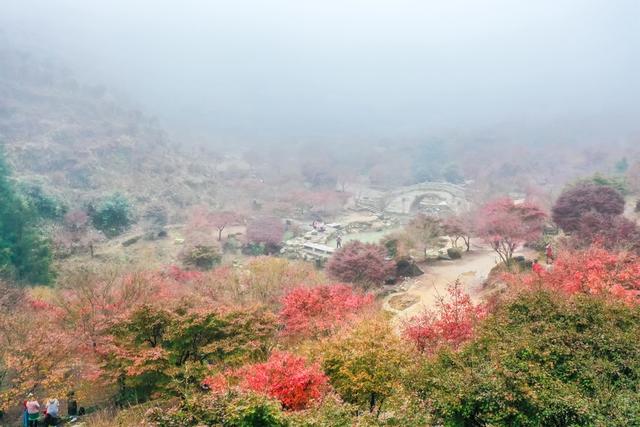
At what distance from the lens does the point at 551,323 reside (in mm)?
12711

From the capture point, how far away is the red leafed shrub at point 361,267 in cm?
2948

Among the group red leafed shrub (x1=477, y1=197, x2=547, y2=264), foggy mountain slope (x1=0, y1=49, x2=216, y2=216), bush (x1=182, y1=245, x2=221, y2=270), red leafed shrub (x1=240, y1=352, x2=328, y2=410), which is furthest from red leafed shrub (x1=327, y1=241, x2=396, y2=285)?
foggy mountain slope (x1=0, y1=49, x2=216, y2=216)

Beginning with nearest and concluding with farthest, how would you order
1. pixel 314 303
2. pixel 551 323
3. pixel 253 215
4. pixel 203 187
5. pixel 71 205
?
pixel 551 323 → pixel 314 303 → pixel 71 205 → pixel 253 215 → pixel 203 187

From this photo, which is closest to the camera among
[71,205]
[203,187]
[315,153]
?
[71,205]

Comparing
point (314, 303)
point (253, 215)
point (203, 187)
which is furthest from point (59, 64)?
point (314, 303)

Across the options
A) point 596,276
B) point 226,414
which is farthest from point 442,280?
point 226,414

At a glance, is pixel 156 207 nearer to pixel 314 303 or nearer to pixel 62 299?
pixel 62 299

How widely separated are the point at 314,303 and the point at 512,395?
406 inches

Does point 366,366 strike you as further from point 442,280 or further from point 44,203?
point 44,203

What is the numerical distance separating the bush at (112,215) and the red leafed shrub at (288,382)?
41.8 m

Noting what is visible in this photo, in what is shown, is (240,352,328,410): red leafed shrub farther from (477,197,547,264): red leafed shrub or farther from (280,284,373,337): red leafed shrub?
(477,197,547,264): red leafed shrub

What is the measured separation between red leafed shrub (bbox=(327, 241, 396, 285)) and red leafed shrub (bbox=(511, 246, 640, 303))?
36.8 feet

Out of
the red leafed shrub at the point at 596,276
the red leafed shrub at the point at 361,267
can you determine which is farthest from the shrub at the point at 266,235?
the red leafed shrub at the point at 596,276

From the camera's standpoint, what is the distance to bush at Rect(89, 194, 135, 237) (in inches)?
1900
